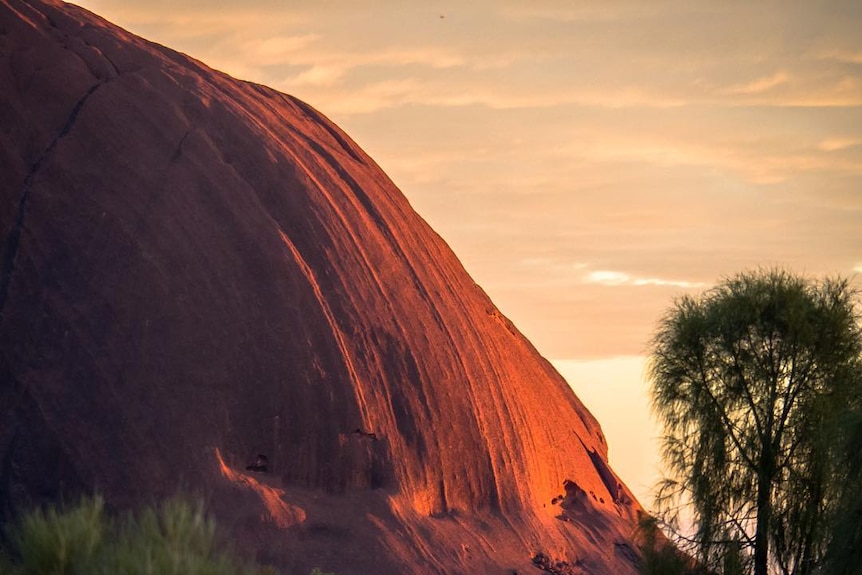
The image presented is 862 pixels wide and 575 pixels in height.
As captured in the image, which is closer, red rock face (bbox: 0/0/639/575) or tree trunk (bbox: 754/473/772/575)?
red rock face (bbox: 0/0/639/575)

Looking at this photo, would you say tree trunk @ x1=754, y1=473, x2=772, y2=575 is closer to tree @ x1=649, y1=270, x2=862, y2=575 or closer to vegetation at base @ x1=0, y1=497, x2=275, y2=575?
tree @ x1=649, y1=270, x2=862, y2=575

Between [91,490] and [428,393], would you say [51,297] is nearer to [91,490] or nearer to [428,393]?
[91,490]

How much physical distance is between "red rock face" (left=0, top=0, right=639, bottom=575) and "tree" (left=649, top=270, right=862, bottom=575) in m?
5.18

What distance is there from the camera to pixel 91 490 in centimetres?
1717

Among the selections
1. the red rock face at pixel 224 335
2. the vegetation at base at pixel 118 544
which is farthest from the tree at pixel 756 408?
the vegetation at base at pixel 118 544

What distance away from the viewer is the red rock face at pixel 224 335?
695 inches

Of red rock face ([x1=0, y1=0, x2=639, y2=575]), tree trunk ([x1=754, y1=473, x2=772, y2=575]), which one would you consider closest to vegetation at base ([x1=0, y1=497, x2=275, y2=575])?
red rock face ([x1=0, y1=0, x2=639, y2=575])

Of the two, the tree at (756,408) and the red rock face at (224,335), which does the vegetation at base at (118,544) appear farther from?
the tree at (756,408)

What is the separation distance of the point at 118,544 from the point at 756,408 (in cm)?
1712

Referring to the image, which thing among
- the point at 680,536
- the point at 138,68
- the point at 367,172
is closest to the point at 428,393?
the point at 367,172

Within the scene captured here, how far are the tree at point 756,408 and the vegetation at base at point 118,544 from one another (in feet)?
47.7

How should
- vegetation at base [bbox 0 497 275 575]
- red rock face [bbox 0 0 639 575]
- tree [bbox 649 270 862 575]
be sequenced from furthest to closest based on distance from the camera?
tree [bbox 649 270 862 575], red rock face [bbox 0 0 639 575], vegetation at base [bbox 0 497 275 575]

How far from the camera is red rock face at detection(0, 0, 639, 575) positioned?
57.9 feet

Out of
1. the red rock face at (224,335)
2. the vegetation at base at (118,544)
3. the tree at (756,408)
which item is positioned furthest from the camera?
the tree at (756,408)
